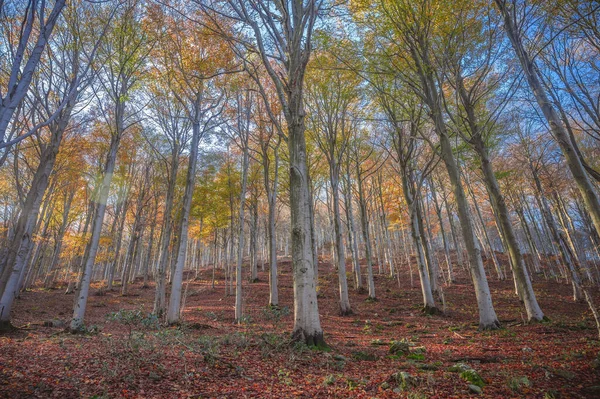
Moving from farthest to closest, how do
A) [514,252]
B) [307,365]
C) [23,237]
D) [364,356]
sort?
[514,252]
[23,237]
[364,356]
[307,365]

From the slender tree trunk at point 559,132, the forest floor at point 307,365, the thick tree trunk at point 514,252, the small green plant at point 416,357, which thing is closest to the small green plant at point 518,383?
the forest floor at point 307,365

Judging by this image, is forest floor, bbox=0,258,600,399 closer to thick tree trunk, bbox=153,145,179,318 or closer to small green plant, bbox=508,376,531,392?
small green plant, bbox=508,376,531,392

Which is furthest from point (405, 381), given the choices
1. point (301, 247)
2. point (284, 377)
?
point (301, 247)

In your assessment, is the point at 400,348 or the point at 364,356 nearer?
the point at 364,356

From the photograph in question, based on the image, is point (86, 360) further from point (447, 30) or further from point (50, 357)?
point (447, 30)

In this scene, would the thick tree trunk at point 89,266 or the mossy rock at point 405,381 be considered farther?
the thick tree trunk at point 89,266

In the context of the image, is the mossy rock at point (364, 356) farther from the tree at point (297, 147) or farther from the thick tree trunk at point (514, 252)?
the thick tree trunk at point (514, 252)

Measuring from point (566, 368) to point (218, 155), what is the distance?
1751 centimetres

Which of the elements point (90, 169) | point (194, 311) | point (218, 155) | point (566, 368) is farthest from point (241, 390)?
point (90, 169)

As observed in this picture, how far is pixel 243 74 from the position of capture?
11156 millimetres

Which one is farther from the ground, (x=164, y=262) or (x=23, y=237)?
(x=23, y=237)

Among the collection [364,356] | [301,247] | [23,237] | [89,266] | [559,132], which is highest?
[559,132]

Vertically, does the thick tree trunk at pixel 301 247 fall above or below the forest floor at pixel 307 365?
above

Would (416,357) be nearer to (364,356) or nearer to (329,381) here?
(364,356)
